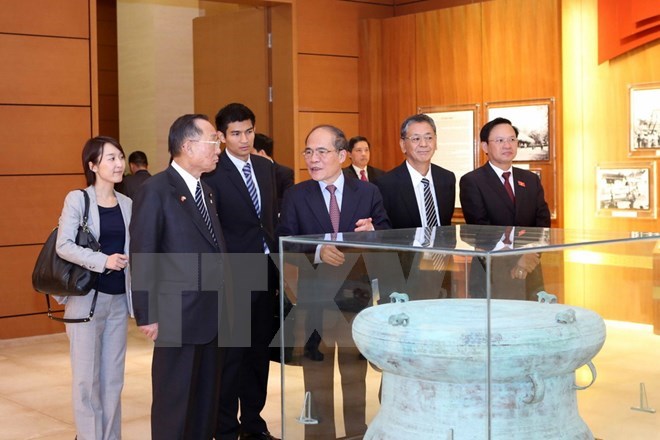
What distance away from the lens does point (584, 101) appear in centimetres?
853

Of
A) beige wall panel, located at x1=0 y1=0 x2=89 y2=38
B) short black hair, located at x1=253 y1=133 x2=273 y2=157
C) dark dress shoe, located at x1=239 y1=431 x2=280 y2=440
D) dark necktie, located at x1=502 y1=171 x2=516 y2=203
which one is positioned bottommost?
dark dress shoe, located at x1=239 y1=431 x2=280 y2=440

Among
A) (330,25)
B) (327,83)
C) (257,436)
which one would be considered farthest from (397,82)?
(257,436)

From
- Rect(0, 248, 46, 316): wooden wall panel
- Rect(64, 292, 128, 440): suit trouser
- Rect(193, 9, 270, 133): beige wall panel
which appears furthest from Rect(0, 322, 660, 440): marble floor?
Rect(193, 9, 270, 133): beige wall panel

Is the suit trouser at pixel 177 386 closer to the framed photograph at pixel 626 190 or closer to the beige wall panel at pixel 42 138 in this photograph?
the beige wall panel at pixel 42 138

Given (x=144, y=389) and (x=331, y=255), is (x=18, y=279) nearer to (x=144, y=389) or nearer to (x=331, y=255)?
(x=144, y=389)

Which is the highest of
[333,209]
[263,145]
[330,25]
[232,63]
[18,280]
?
[330,25]

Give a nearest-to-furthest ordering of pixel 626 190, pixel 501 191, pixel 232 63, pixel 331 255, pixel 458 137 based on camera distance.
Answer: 1. pixel 331 255
2. pixel 501 191
3. pixel 626 190
4. pixel 458 137
5. pixel 232 63

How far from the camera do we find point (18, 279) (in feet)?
27.5

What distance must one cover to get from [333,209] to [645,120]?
4405mm

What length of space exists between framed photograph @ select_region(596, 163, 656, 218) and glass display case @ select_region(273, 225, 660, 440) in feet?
16.4

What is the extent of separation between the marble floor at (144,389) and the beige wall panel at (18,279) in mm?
293

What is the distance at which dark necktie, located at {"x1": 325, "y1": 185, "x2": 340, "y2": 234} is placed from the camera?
4.59 m

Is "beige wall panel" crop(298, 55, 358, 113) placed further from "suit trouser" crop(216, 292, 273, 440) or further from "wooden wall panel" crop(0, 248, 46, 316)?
"suit trouser" crop(216, 292, 273, 440)

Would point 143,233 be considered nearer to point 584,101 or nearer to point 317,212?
point 317,212
